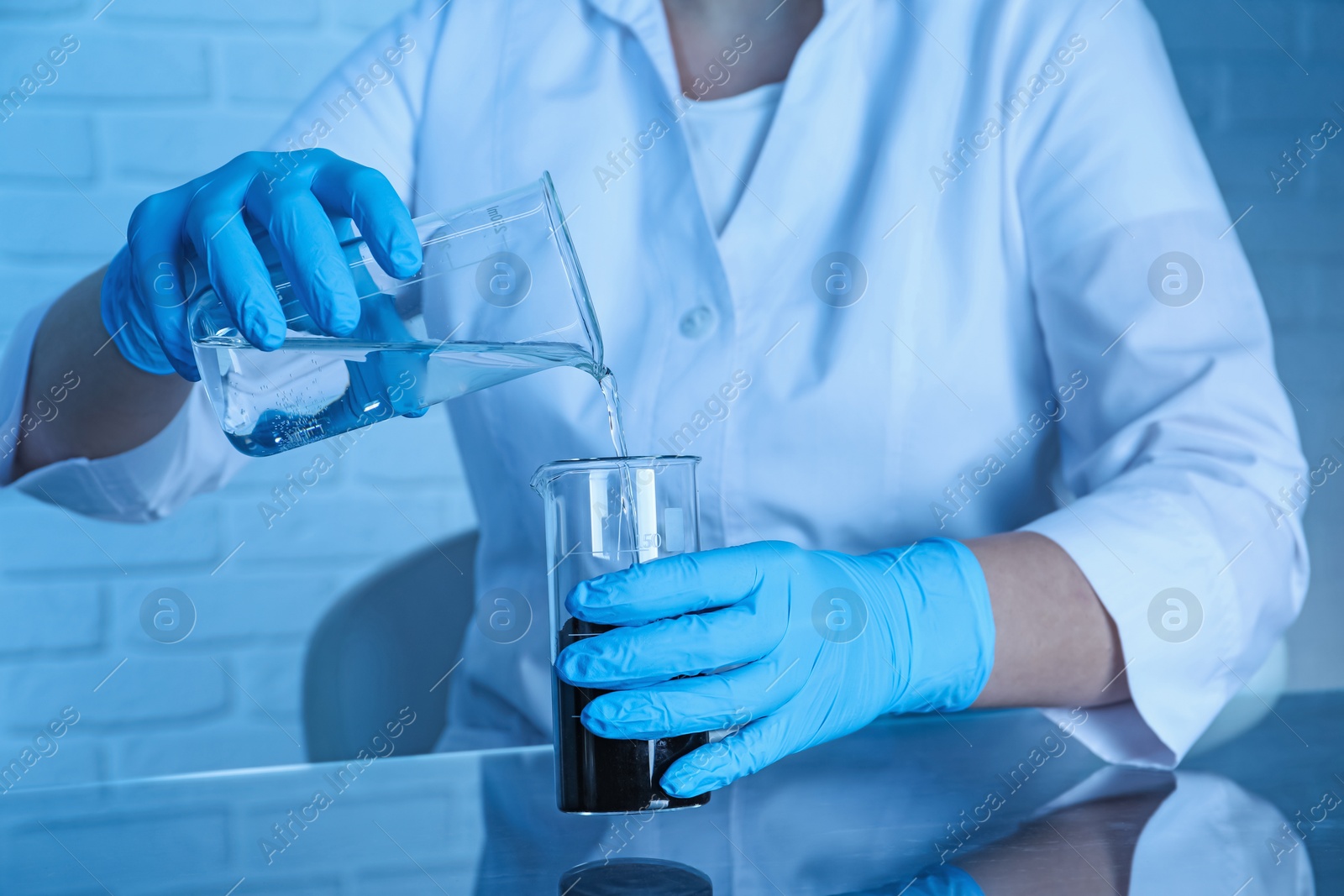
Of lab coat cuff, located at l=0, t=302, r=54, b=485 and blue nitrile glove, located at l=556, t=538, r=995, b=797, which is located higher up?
lab coat cuff, located at l=0, t=302, r=54, b=485

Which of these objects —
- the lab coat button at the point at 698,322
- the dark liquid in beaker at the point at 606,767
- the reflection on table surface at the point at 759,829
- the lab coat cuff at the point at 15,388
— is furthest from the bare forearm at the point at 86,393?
the dark liquid in beaker at the point at 606,767

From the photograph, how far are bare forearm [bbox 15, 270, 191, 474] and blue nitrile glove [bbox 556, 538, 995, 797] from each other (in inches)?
25.3

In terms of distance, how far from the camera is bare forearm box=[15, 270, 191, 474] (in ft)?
3.54

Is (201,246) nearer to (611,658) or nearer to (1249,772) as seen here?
(611,658)

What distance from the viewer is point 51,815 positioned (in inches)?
35.4

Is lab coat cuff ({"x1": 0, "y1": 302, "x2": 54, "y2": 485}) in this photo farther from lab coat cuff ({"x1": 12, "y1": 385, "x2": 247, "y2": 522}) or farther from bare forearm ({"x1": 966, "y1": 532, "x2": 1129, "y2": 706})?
bare forearm ({"x1": 966, "y1": 532, "x2": 1129, "y2": 706})

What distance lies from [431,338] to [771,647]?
0.33m

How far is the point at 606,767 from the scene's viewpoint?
71cm

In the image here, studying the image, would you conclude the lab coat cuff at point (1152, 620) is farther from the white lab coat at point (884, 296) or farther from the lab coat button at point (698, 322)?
the lab coat button at point (698, 322)

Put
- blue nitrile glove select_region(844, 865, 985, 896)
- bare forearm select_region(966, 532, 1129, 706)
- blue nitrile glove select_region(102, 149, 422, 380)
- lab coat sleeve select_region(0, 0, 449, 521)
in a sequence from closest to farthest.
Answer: blue nitrile glove select_region(844, 865, 985, 896) < blue nitrile glove select_region(102, 149, 422, 380) < bare forearm select_region(966, 532, 1129, 706) < lab coat sleeve select_region(0, 0, 449, 521)

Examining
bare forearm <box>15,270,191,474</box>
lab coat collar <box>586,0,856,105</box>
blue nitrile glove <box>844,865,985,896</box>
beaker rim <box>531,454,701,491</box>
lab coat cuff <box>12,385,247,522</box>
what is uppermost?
lab coat collar <box>586,0,856,105</box>

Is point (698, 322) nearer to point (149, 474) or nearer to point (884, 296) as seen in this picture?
point (884, 296)

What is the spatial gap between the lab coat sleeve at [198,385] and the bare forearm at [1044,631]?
0.85 meters

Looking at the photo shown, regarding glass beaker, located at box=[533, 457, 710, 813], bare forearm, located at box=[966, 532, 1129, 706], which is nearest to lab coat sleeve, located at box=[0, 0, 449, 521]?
glass beaker, located at box=[533, 457, 710, 813]
